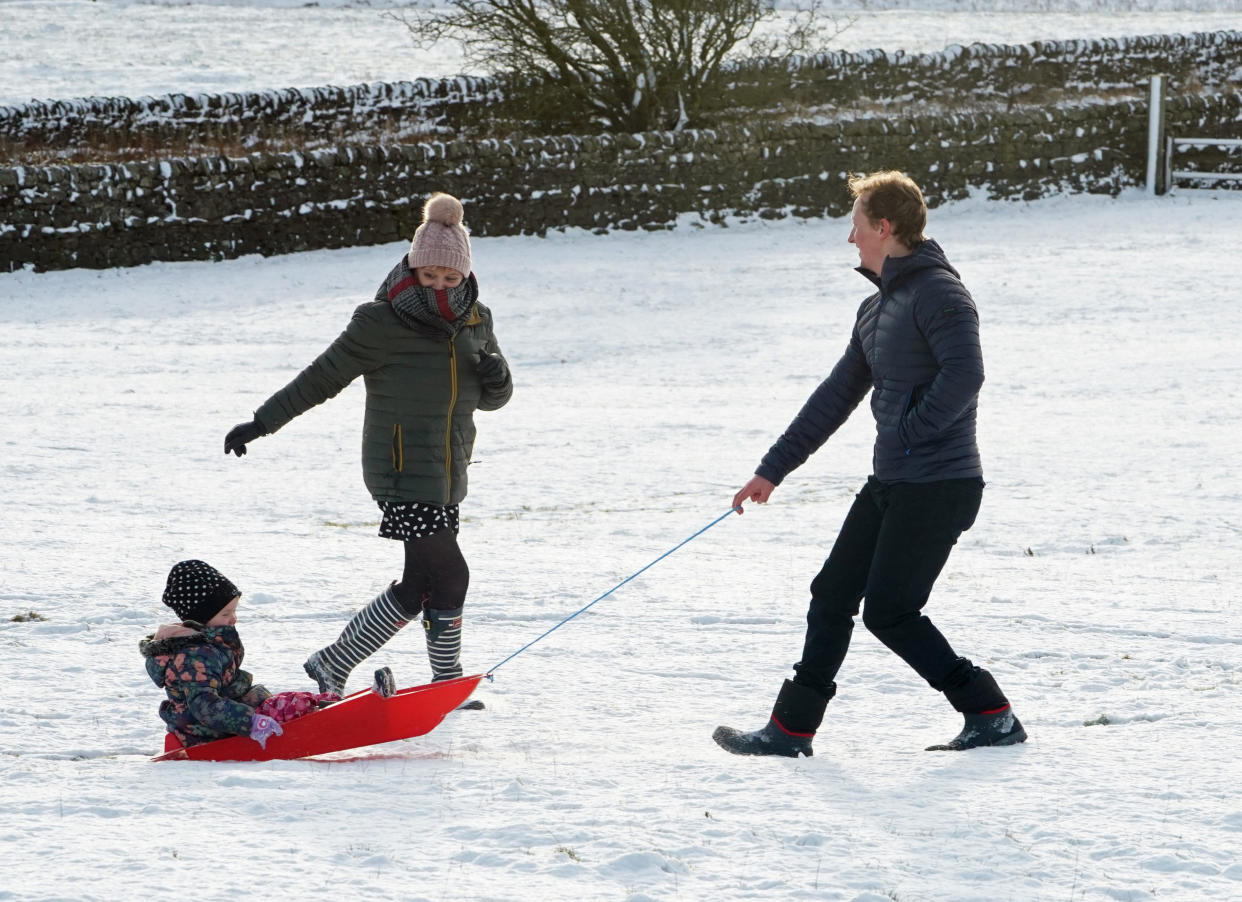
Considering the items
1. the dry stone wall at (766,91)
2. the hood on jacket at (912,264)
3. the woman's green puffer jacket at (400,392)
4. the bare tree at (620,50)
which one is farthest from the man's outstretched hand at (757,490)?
the dry stone wall at (766,91)

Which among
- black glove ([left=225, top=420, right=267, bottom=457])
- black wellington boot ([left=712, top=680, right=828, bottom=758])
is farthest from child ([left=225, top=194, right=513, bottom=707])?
black wellington boot ([left=712, top=680, right=828, bottom=758])

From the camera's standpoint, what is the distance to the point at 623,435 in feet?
29.5

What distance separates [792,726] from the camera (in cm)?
398

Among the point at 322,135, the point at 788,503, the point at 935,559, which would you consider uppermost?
the point at 322,135

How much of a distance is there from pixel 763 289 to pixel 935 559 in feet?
35.2

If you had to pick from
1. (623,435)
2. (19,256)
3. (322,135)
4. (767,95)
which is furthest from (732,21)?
(623,435)

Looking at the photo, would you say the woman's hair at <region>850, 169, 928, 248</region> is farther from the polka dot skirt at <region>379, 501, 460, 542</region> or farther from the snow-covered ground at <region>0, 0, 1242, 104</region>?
the snow-covered ground at <region>0, 0, 1242, 104</region>

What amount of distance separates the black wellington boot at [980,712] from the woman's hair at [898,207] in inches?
47.0

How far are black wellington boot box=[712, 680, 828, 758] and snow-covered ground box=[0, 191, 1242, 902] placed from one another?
0.11m

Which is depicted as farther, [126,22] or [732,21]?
[126,22]

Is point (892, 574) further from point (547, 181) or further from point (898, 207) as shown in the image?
point (547, 181)

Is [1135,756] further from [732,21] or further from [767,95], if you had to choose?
[767,95]

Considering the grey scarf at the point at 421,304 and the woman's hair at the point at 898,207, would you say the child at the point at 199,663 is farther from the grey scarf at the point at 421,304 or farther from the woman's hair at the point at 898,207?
the woman's hair at the point at 898,207

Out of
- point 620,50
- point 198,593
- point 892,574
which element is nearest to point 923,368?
point 892,574
